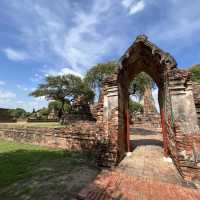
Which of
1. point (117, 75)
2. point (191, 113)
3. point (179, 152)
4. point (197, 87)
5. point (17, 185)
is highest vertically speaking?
point (117, 75)

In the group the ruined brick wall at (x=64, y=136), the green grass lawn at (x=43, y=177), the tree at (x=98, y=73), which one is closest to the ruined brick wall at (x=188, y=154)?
the green grass lawn at (x=43, y=177)

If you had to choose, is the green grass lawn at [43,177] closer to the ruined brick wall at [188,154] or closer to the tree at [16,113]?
the ruined brick wall at [188,154]

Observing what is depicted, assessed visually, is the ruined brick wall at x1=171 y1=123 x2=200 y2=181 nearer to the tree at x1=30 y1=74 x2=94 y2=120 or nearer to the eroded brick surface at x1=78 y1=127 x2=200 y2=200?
the eroded brick surface at x1=78 y1=127 x2=200 y2=200

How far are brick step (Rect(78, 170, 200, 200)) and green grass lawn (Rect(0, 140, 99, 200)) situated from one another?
0.41 metres

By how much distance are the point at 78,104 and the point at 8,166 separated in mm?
9373

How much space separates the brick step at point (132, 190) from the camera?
3.43 metres

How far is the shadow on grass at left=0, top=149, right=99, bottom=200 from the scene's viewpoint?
3.64 meters

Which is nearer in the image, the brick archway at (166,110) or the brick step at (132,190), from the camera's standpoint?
the brick step at (132,190)

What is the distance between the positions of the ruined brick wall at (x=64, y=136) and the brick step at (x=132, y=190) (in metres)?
2.51

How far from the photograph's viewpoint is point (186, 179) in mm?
4500

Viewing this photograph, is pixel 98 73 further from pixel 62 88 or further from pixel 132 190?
pixel 132 190

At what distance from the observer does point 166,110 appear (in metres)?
6.23

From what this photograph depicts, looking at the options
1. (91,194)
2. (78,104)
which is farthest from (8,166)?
(78,104)

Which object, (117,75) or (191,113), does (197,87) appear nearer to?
(191,113)
